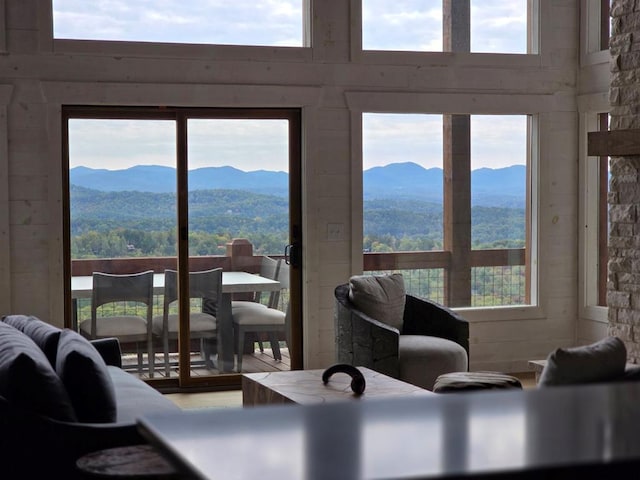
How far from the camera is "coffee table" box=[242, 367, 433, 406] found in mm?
4500

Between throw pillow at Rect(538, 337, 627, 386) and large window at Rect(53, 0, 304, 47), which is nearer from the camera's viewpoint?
throw pillow at Rect(538, 337, 627, 386)

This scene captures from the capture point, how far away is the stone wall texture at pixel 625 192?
589 cm

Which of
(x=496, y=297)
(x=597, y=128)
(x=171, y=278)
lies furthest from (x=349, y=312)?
(x=597, y=128)

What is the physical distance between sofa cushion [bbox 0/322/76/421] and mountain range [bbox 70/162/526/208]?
3.56 m

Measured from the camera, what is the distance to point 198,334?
22.2 ft

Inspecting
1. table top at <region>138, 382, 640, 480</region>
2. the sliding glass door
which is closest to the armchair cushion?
the sliding glass door

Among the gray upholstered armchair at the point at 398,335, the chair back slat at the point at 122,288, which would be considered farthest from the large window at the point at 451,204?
the chair back slat at the point at 122,288

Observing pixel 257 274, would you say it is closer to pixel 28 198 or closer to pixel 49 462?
pixel 28 198

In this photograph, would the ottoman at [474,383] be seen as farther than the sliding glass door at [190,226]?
No

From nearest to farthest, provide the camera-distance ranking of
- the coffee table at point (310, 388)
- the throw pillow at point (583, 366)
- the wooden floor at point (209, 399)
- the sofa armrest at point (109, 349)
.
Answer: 1. the throw pillow at point (583, 366)
2. the coffee table at point (310, 388)
3. the sofa armrest at point (109, 349)
4. the wooden floor at point (209, 399)

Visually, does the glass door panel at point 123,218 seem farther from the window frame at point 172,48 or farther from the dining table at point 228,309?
the window frame at point 172,48

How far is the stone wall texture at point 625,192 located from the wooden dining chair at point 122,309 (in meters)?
3.16

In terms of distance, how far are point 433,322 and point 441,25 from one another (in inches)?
96.3

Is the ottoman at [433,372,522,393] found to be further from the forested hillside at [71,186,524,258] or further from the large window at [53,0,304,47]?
the large window at [53,0,304,47]
